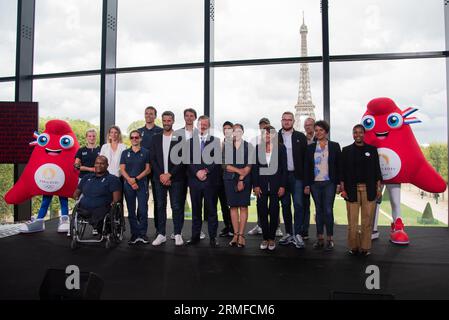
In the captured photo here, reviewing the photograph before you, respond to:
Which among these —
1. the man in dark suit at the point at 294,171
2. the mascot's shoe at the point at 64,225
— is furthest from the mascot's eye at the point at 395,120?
the mascot's shoe at the point at 64,225

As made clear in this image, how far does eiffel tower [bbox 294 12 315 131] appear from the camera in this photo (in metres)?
4.17

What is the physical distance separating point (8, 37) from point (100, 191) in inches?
149

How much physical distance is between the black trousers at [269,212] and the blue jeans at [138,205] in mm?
1138

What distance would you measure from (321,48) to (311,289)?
3363 millimetres

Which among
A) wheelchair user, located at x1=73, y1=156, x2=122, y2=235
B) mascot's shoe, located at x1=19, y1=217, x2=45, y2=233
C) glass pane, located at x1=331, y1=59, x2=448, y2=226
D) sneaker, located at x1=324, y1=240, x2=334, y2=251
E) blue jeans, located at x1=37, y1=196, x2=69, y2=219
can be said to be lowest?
sneaker, located at x1=324, y1=240, x2=334, y2=251

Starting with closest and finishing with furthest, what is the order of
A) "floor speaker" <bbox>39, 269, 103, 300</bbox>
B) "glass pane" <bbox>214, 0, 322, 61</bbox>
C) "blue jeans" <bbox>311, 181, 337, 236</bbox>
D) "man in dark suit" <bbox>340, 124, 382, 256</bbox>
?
1. "floor speaker" <bbox>39, 269, 103, 300</bbox>
2. "man in dark suit" <bbox>340, 124, 382, 256</bbox>
3. "blue jeans" <bbox>311, 181, 337, 236</bbox>
4. "glass pane" <bbox>214, 0, 322, 61</bbox>

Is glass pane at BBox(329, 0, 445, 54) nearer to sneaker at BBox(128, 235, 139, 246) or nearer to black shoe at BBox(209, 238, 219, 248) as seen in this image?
black shoe at BBox(209, 238, 219, 248)

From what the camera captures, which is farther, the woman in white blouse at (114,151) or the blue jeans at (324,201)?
the woman in white blouse at (114,151)

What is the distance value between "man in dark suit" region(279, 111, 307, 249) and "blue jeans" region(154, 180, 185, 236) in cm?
99

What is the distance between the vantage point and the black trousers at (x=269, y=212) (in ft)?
9.73

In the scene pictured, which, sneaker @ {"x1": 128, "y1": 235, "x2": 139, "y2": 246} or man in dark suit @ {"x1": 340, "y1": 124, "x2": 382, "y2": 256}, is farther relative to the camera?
sneaker @ {"x1": 128, "y1": 235, "x2": 139, "y2": 246}

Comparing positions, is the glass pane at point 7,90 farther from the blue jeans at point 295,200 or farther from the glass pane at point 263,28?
the blue jeans at point 295,200

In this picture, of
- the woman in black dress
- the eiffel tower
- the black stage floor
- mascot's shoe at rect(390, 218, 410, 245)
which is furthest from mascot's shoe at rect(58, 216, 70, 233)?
mascot's shoe at rect(390, 218, 410, 245)

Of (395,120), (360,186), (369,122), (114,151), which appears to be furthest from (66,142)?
(395,120)
